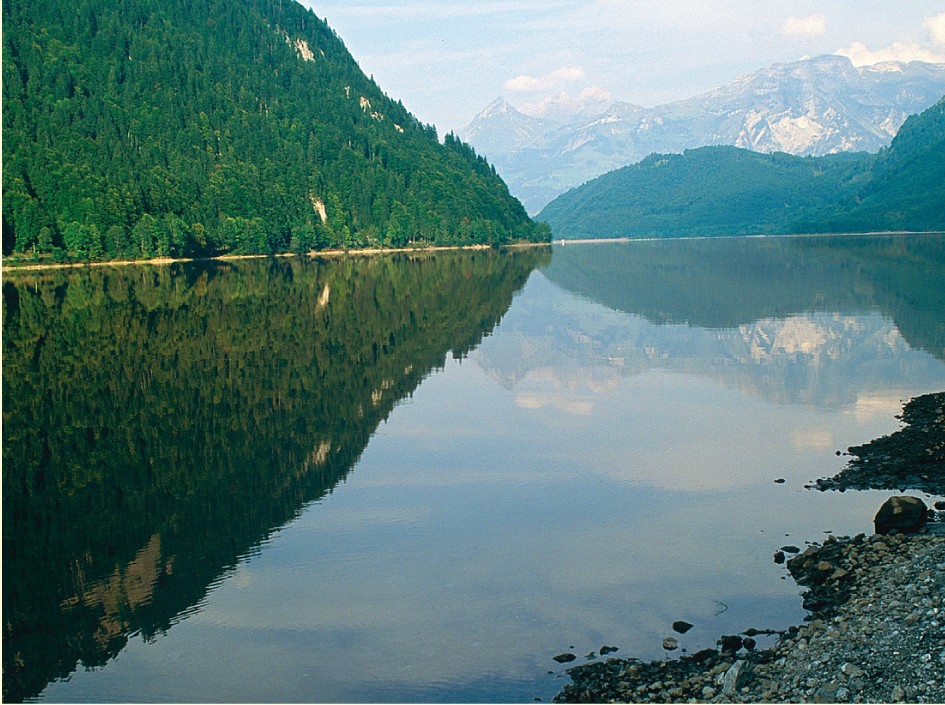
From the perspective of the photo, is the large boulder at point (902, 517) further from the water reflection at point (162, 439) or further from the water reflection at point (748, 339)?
the water reflection at point (748, 339)

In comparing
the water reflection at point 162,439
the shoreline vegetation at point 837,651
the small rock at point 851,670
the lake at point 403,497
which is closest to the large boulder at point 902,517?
the shoreline vegetation at point 837,651

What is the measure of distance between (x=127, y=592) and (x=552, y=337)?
46147mm

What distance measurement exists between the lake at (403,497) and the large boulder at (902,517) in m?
1.59

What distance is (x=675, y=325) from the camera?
7056 cm

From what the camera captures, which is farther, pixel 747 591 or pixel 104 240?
pixel 104 240

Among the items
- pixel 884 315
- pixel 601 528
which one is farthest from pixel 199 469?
pixel 884 315

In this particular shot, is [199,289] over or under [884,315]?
over

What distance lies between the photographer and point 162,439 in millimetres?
34031

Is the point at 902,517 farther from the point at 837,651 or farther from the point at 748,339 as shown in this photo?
the point at 748,339

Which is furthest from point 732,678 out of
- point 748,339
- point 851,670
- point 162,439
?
point 748,339

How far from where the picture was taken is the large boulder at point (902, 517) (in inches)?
874

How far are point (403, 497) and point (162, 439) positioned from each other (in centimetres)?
1110

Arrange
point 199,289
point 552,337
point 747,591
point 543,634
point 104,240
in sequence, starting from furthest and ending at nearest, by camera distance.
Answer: point 104,240, point 199,289, point 552,337, point 747,591, point 543,634

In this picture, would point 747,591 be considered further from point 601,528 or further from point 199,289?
point 199,289
